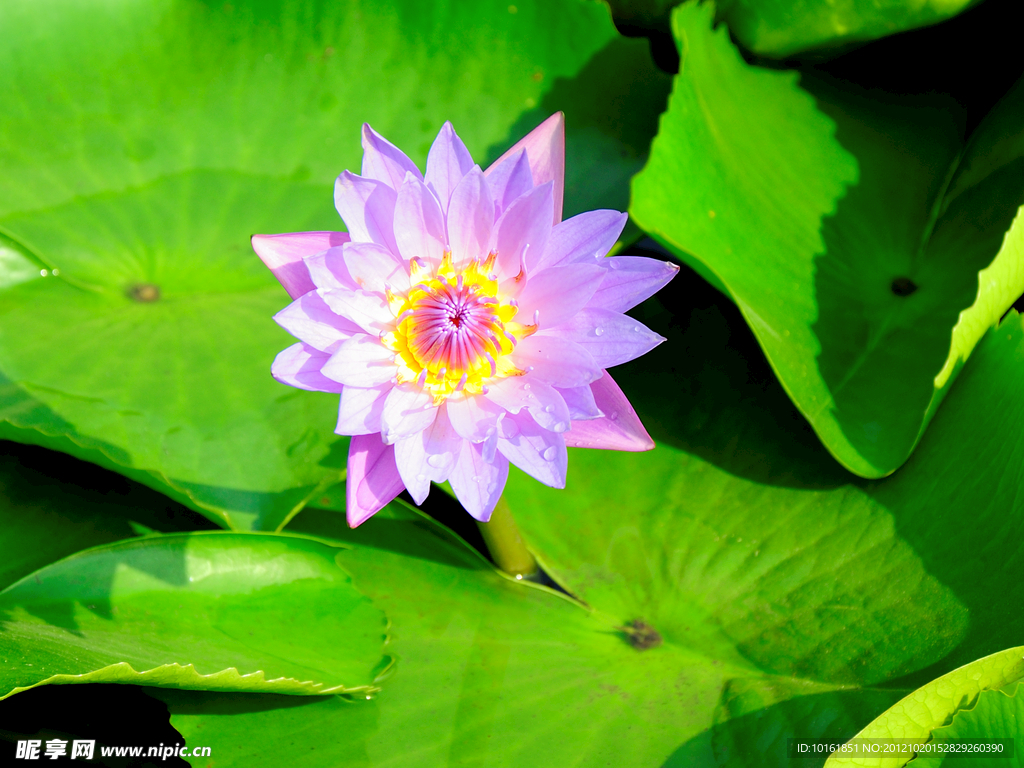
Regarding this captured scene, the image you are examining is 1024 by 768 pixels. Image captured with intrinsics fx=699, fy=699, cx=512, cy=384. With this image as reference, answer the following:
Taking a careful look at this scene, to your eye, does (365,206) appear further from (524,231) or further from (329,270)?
(524,231)

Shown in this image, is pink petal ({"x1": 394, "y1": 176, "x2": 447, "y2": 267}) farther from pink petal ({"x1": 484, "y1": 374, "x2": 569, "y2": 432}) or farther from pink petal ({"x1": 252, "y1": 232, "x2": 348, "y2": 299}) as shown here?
pink petal ({"x1": 484, "y1": 374, "x2": 569, "y2": 432})

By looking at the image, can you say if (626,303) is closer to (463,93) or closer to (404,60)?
(463,93)

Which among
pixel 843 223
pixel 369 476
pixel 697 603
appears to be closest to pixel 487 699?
pixel 697 603

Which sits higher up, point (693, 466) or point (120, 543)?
point (693, 466)

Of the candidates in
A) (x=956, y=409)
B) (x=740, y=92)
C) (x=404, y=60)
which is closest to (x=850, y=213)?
(x=740, y=92)

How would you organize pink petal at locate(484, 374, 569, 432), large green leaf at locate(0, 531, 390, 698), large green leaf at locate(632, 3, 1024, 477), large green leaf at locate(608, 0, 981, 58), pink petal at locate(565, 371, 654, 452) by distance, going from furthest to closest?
large green leaf at locate(608, 0, 981, 58)
large green leaf at locate(632, 3, 1024, 477)
large green leaf at locate(0, 531, 390, 698)
pink petal at locate(565, 371, 654, 452)
pink petal at locate(484, 374, 569, 432)

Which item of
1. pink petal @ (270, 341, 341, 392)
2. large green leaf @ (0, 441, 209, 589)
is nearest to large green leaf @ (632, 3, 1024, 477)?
pink petal @ (270, 341, 341, 392)
